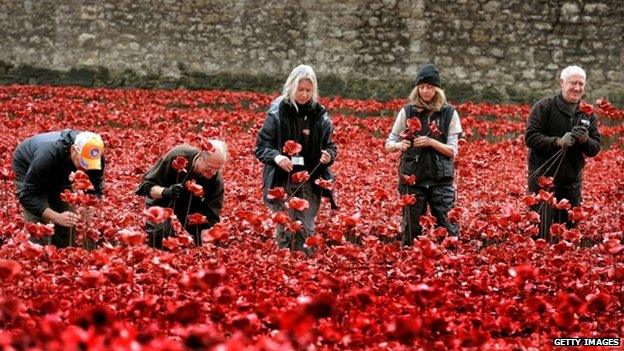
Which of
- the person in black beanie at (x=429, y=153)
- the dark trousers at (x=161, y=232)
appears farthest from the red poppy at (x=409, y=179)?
the dark trousers at (x=161, y=232)

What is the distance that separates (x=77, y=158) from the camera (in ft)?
19.5

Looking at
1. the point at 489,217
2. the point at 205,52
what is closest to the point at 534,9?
the point at 205,52

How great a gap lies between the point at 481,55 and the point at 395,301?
44.7 feet

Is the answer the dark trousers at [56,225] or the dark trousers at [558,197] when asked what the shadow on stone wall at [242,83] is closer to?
the dark trousers at [558,197]

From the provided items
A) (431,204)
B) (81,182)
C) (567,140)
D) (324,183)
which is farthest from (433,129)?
(81,182)

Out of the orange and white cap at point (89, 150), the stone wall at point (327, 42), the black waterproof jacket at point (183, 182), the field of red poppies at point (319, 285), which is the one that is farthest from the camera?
the stone wall at point (327, 42)

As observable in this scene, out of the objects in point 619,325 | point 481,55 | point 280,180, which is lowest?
point 619,325

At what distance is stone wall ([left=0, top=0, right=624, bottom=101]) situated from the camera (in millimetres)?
17375

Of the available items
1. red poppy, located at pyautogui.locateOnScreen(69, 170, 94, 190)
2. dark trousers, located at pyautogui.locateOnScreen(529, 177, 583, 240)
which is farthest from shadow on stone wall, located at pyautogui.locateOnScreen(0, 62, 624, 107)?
red poppy, located at pyautogui.locateOnScreen(69, 170, 94, 190)

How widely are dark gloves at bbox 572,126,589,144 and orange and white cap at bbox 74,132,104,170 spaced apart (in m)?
3.39

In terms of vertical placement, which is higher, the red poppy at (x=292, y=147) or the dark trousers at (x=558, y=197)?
the red poppy at (x=292, y=147)

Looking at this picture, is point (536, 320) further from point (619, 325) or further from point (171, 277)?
point (171, 277)

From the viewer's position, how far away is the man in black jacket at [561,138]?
696cm

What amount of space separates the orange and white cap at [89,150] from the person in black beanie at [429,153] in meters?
2.08
